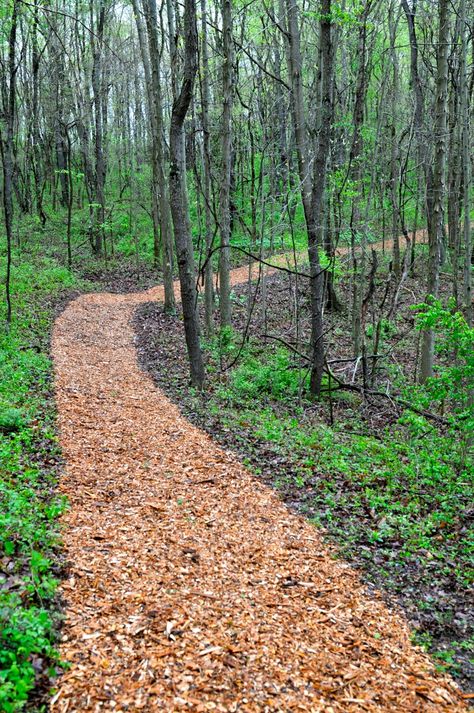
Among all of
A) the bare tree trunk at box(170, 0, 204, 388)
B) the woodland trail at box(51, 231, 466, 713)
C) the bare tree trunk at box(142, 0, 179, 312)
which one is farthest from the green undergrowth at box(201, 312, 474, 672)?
the bare tree trunk at box(142, 0, 179, 312)

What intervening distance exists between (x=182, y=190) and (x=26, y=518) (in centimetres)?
634

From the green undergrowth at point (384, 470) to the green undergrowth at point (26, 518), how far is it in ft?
9.14

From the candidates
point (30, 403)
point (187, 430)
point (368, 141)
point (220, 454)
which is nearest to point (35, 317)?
point (30, 403)

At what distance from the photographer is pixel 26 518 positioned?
476 cm

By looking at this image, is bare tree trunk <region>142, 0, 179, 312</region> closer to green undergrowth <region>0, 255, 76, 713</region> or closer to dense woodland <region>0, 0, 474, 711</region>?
dense woodland <region>0, 0, 474, 711</region>

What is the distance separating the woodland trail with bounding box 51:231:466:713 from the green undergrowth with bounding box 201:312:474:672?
1.38 feet

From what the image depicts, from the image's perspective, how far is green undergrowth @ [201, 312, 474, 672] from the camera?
16.7ft

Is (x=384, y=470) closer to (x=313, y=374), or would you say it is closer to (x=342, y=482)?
(x=342, y=482)

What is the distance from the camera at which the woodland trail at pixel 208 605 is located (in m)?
3.34

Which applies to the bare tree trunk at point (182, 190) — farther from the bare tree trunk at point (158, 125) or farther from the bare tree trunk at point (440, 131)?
the bare tree trunk at point (158, 125)

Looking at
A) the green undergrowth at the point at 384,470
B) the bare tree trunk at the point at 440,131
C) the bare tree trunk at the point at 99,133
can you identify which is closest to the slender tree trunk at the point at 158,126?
the bare tree trunk at the point at 99,133

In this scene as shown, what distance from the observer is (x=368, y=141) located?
20703 millimetres

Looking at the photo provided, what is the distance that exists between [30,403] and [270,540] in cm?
481

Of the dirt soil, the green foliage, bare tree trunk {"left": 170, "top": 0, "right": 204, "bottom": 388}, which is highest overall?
bare tree trunk {"left": 170, "top": 0, "right": 204, "bottom": 388}
